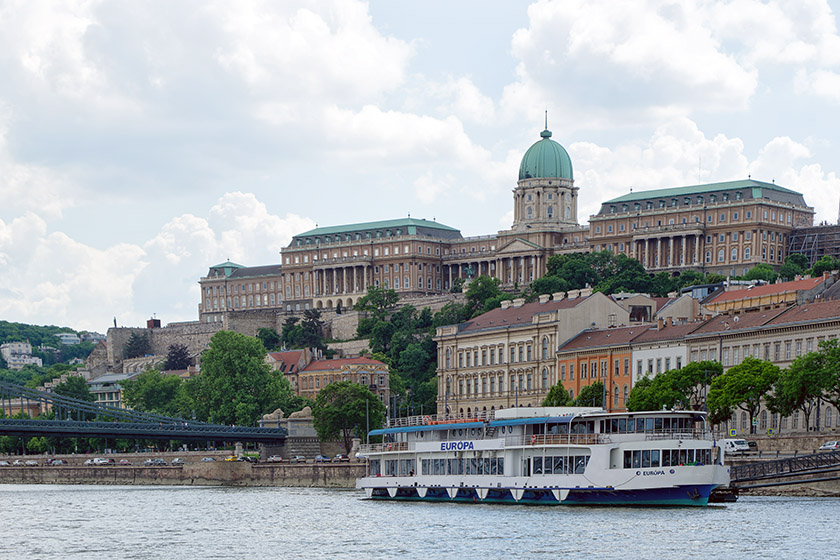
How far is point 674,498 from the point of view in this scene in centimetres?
6994

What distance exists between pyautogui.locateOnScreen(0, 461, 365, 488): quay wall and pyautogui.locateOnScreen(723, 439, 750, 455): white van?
2507 cm

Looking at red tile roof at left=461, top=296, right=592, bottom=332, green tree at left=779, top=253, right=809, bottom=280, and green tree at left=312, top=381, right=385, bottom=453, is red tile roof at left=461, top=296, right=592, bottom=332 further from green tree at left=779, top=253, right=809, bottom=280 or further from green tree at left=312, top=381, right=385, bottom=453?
green tree at left=779, top=253, right=809, bottom=280

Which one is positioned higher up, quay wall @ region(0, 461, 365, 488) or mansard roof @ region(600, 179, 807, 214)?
mansard roof @ region(600, 179, 807, 214)

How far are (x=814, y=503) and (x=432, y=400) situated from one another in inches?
3168

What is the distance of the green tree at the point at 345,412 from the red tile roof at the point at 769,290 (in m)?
25.8

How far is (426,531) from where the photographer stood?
65812mm

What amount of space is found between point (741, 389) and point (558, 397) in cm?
2393

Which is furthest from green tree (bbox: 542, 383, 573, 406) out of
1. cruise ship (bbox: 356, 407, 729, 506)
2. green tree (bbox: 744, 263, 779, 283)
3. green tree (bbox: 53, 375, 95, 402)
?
green tree (bbox: 53, 375, 95, 402)

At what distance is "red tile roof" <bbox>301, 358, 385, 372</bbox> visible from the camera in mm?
164500

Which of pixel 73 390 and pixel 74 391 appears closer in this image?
pixel 74 391

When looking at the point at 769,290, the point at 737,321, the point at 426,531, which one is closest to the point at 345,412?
the point at 737,321

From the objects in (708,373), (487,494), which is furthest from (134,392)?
(487,494)

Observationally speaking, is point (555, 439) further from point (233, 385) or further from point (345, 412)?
point (233, 385)

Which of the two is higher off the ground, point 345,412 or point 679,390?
point 679,390
